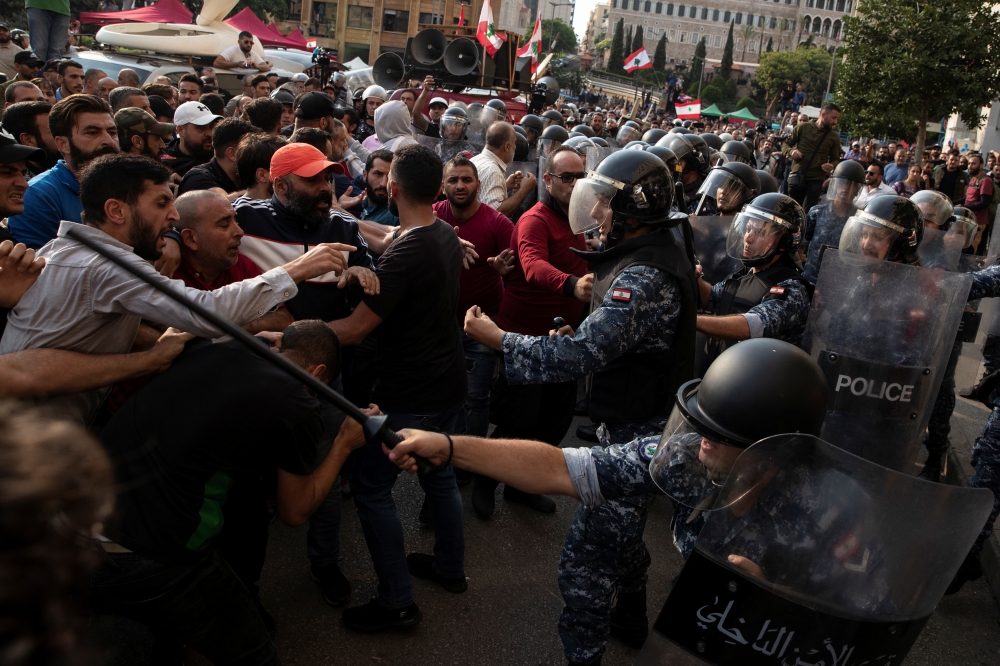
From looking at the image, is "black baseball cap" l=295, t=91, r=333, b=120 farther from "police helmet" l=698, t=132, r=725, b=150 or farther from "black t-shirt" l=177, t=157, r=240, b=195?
"police helmet" l=698, t=132, r=725, b=150

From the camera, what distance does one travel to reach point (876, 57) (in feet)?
43.7

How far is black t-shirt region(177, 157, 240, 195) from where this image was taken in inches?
175

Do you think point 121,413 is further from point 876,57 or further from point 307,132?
point 876,57

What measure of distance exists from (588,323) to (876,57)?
41.8 feet

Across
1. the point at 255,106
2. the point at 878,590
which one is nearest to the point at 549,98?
the point at 255,106

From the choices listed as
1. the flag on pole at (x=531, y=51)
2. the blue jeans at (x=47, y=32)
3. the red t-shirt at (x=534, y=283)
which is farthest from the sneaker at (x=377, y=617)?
the flag on pole at (x=531, y=51)

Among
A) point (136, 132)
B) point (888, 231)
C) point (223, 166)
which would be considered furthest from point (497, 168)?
point (888, 231)

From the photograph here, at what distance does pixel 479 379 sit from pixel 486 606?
5.10 ft

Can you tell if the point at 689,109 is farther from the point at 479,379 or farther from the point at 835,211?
the point at 479,379

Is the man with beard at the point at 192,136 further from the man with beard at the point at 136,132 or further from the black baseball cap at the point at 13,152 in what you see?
the black baseball cap at the point at 13,152

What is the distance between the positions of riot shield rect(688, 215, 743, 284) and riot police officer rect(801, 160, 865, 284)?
1.72m

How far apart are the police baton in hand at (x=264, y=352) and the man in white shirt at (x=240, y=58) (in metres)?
12.5

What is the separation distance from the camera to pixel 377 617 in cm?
337

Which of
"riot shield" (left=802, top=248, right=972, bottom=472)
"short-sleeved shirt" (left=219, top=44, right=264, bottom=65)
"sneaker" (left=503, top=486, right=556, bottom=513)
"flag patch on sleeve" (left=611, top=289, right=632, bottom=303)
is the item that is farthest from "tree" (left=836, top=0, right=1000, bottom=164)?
"flag patch on sleeve" (left=611, top=289, right=632, bottom=303)
